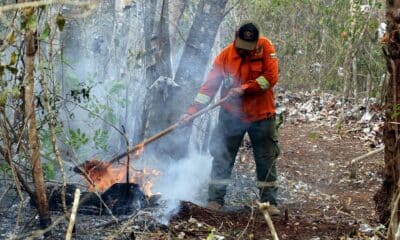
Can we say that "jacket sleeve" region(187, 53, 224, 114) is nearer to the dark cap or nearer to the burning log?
the dark cap

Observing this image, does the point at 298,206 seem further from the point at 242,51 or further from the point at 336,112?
the point at 336,112

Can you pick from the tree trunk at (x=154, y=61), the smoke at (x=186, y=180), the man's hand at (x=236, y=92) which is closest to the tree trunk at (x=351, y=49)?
the tree trunk at (x=154, y=61)

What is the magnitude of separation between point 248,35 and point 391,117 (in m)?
2.05

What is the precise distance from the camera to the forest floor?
5.11 metres

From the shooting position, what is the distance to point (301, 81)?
15.3 m

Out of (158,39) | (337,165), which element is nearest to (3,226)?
(158,39)

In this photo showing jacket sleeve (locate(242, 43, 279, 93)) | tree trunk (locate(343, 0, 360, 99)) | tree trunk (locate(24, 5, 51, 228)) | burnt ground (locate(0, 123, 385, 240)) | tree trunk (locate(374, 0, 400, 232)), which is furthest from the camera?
tree trunk (locate(343, 0, 360, 99))

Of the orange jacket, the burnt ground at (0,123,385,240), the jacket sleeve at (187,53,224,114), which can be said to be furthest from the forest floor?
the jacket sleeve at (187,53,224,114)

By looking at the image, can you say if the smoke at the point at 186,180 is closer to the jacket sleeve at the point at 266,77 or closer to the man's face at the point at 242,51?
the jacket sleeve at the point at 266,77

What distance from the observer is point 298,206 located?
6781mm

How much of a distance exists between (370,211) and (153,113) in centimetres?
299

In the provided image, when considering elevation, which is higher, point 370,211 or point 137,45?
point 137,45

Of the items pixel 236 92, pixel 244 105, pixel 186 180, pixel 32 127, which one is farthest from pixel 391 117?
pixel 186 180

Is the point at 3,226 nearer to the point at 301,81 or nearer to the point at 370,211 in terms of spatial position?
the point at 370,211
